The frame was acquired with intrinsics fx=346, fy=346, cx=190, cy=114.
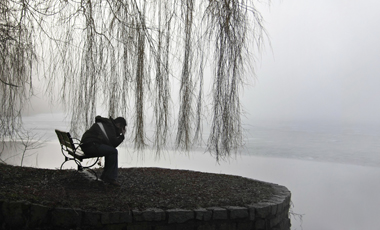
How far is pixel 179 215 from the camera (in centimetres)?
313

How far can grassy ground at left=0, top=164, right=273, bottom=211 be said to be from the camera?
3.23 metres

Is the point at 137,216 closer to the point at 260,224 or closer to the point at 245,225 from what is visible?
the point at 245,225

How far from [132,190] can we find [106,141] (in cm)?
64

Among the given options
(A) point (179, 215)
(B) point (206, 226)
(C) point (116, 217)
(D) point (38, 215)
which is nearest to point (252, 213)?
(B) point (206, 226)

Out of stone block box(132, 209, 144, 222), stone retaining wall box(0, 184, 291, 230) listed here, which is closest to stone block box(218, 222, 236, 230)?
stone retaining wall box(0, 184, 291, 230)

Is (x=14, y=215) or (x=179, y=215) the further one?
(x=179, y=215)

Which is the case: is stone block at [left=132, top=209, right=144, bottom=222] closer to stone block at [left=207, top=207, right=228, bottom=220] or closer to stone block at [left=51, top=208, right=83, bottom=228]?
stone block at [left=51, top=208, right=83, bottom=228]

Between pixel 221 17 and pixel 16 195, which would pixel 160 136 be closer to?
pixel 221 17

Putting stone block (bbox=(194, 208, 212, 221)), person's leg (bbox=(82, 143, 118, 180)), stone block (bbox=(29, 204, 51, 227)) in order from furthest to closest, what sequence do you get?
1. person's leg (bbox=(82, 143, 118, 180))
2. stone block (bbox=(194, 208, 212, 221))
3. stone block (bbox=(29, 204, 51, 227))

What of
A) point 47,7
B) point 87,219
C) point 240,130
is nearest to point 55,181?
point 87,219

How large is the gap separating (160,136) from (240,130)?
2.42 ft

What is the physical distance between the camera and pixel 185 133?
3.14m

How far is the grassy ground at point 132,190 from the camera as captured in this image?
3232mm

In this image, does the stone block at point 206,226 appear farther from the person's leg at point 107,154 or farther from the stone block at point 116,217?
the person's leg at point 107,154
